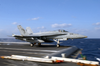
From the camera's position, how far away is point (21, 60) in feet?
30.1

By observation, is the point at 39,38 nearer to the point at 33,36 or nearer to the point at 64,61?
the point at 33,36

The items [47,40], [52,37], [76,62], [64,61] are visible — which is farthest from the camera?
[47,40]

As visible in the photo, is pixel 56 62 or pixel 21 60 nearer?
pixel 56 62

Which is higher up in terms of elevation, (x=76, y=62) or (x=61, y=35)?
(x=61, y=35)

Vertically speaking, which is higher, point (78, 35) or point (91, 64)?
point (78, 35)

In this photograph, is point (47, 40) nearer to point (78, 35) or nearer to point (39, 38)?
point (39, 38)

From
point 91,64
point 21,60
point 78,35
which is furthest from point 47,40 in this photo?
point 91,64

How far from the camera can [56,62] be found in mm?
8414

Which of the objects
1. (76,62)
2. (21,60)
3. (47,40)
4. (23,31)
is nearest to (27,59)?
(21,60)

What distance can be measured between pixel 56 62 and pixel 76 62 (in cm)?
172

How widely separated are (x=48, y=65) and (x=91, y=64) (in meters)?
3.36

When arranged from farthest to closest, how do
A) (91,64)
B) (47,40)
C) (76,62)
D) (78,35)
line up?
(47,40), (78,35), (76,62), (91,64)

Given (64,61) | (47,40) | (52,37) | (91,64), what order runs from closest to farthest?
(91,64) → (64,61) → (52,37) → (47,40)

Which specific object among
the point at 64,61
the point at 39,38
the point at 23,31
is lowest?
the point at 64,61
